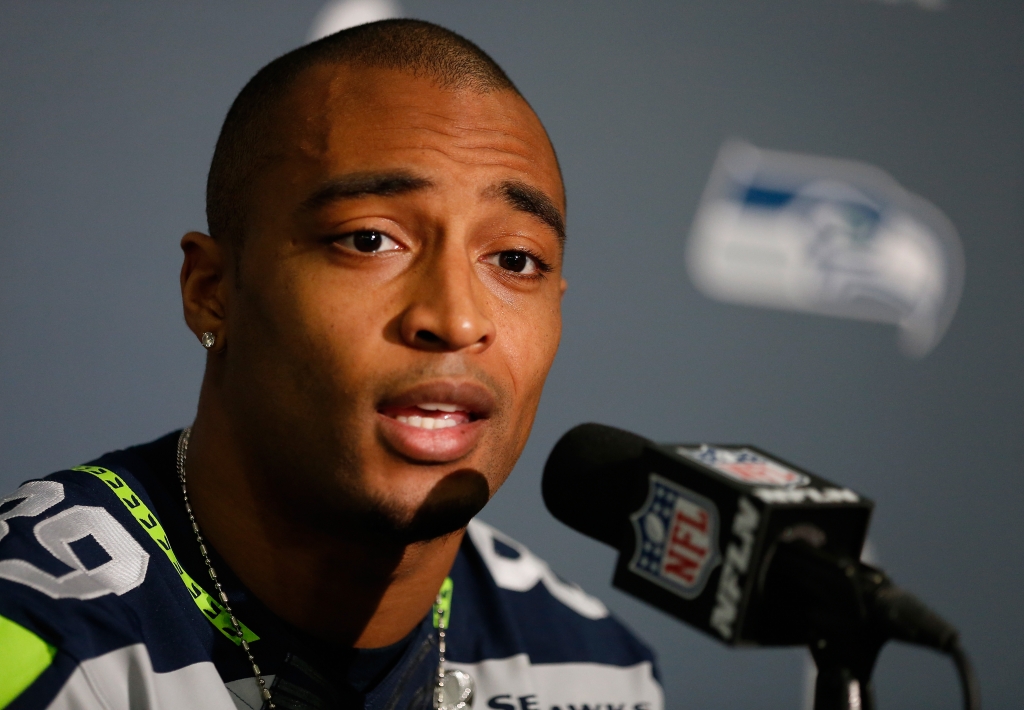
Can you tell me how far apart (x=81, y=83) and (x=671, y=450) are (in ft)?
4.30

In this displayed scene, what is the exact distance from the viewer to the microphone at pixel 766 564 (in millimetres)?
645

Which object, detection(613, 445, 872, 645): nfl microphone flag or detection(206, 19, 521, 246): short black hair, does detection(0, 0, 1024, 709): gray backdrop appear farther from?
detection(613, 445, 872, 645): nfl microphone flag

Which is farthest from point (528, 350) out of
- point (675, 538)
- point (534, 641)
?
point (534, 641)

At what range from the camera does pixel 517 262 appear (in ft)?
3.41

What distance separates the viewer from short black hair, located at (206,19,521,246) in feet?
3.46

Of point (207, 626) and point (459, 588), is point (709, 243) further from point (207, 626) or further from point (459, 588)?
point (207, 626)

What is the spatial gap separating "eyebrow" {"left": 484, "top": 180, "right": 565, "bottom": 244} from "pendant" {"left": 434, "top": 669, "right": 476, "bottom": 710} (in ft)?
1.85

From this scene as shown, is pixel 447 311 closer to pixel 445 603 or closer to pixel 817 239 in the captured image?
pixel 445 603

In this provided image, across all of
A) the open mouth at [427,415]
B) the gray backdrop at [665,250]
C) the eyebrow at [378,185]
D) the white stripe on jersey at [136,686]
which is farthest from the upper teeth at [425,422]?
the gray backdrop at [665,250]

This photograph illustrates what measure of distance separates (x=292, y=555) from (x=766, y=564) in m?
0.55

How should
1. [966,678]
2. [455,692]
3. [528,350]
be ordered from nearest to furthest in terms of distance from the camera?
[966,678], [528,350], [455,692]

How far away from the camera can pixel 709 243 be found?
2064mm

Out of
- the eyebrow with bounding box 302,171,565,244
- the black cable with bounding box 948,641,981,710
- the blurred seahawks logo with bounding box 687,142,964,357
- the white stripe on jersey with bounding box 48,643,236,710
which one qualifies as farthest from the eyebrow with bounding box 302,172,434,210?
the blurred seahawks logo with bounding box 687,142,964,357

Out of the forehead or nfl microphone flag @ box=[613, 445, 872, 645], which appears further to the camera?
the forehead
